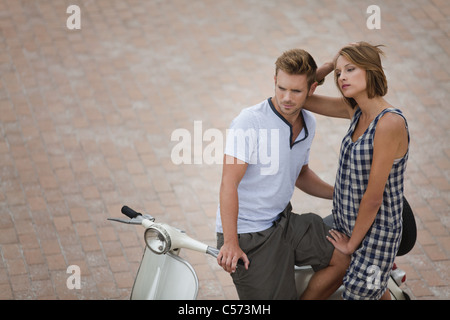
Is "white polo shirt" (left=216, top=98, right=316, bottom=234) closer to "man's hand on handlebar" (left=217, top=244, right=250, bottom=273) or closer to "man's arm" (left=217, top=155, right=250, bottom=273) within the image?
"man's arm" (left=217, top=155, right=250, bottom=273)

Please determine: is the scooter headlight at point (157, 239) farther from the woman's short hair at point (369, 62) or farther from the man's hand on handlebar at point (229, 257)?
the woman's short hair at point (369, 62)

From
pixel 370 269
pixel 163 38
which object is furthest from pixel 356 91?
pixel 163 38

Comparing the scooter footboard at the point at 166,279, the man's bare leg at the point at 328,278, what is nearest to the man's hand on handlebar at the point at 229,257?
the scooter footboard at the point at 166,279

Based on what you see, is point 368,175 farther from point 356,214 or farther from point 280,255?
point 280,255

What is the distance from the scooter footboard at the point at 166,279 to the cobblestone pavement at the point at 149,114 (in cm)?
144

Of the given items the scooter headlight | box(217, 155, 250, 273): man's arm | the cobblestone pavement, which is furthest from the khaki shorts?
the cobblestone pavement

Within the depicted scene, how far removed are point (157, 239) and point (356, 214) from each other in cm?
93

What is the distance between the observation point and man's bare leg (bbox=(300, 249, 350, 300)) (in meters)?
3.27

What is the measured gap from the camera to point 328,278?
3268 mm

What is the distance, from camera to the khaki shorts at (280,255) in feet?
10.4

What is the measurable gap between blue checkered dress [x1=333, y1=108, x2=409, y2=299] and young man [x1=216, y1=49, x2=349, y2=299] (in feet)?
0.40

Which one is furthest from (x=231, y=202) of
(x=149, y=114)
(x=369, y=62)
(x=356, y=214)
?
(x=149, y=114)

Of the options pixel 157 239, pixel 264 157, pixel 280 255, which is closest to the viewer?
pixel 157 239

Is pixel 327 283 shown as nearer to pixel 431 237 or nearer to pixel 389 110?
pixel 389 110
